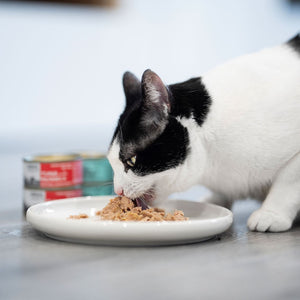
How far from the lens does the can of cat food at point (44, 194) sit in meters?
1.66

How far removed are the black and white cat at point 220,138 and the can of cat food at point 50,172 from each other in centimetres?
40

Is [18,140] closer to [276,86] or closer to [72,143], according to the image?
[72,143]

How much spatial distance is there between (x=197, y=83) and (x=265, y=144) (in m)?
0.26

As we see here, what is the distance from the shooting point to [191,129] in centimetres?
133

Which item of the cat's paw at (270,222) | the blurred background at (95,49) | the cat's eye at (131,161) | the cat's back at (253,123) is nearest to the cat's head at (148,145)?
the cat's eye at (131,161)

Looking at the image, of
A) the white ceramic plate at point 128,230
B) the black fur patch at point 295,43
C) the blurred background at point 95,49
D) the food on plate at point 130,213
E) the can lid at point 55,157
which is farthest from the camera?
the blurred background at point 95,49

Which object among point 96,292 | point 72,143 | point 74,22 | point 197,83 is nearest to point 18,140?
point 72,143

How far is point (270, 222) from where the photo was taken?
133cm

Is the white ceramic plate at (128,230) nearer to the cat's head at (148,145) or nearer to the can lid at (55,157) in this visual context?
the cat's head at (148,145)

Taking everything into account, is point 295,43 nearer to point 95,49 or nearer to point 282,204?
point 282,204

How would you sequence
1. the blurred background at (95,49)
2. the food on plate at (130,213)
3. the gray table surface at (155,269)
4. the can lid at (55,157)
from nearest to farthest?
the gray table surface at (155,269) < the food on plate at (130,213) < the can lid at (55,157) < the blurred background at (95,49)

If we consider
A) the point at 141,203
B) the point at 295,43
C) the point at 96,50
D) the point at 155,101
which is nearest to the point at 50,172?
the point at 141,203

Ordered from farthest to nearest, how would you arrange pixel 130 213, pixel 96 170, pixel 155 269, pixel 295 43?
pixel 96 170 < pixel 295 43 < pixel 130 213 < pixel 155 269

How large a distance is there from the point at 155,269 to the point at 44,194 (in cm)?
76
